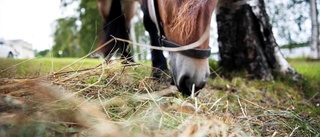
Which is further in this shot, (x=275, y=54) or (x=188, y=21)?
(x=275, y=54)

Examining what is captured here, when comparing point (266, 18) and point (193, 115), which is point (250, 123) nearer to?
point (193, 115)

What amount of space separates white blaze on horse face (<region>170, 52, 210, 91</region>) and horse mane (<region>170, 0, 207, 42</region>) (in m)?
0.10

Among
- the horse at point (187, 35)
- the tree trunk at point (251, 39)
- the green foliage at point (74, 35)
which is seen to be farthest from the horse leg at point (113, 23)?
the green foliage at point (74, 35)

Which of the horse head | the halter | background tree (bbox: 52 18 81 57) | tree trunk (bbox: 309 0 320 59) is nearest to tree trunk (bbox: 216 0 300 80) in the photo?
the halter

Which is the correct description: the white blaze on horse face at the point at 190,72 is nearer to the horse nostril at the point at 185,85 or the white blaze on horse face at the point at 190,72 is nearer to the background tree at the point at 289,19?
the horse nostril at the point at 185,85

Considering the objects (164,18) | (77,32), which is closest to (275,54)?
(164,18)

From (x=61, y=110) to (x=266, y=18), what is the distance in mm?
2840

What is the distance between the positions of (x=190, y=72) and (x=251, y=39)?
6.52 ft

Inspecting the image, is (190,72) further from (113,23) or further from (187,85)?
(113,23)

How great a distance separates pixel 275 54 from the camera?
3.43 metres

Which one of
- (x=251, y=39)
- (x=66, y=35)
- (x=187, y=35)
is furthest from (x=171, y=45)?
(x=66, y=35)

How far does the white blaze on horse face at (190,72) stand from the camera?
5.04 feet

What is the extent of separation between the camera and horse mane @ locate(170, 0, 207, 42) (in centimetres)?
146

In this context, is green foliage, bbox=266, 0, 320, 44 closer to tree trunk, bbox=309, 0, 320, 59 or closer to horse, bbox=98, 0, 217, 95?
tree trunk, bbox=309, 0, 320, 59
